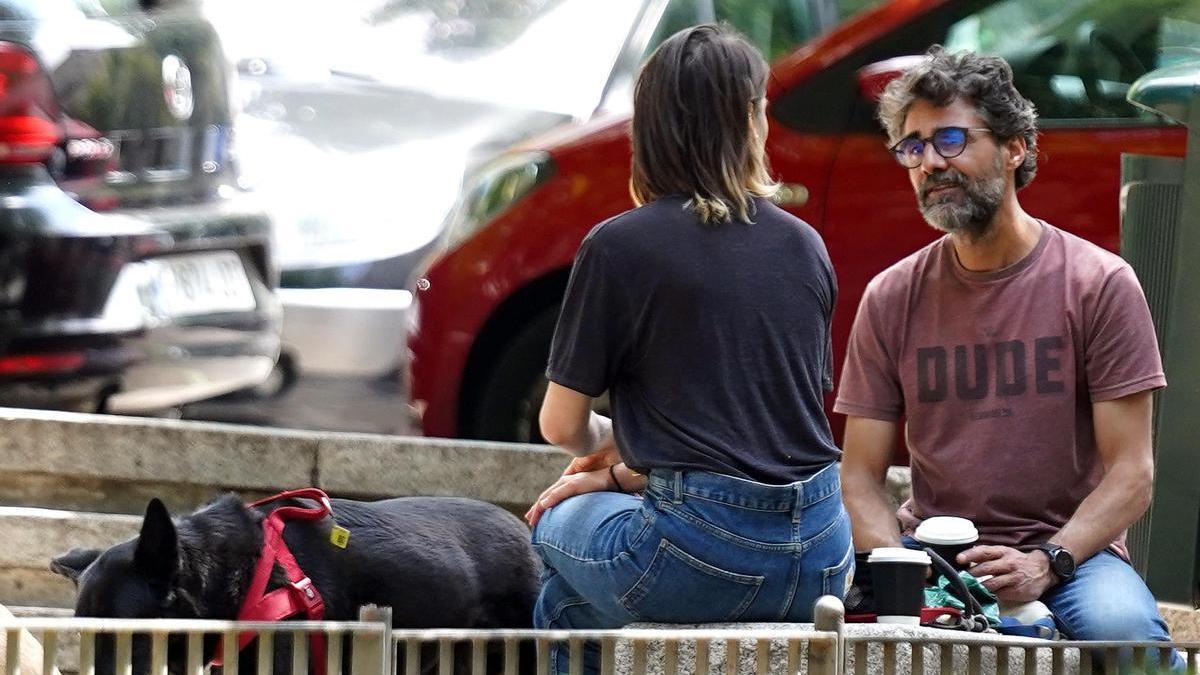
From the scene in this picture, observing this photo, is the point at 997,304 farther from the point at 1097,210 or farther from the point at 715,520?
the point at 1097,210

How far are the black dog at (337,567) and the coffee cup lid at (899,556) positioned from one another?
118 cm

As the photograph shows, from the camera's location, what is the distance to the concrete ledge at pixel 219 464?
5.57 meters

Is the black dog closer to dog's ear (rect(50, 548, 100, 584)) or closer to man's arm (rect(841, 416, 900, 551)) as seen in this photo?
dog's ear (rect(50, 548, 100, 584))

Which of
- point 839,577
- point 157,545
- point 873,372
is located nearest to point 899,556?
point 839,577

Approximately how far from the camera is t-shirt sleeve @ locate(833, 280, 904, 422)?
4277 mm

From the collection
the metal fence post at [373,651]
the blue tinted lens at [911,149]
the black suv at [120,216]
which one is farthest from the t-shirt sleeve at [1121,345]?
the black suv at [120,216]

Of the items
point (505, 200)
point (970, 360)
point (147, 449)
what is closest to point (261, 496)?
point (147, 449)

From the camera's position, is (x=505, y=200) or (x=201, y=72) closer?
(x=505, y=200)

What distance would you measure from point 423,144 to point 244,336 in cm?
223

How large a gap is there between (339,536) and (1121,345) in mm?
1765

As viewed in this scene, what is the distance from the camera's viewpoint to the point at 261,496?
18.6 feet

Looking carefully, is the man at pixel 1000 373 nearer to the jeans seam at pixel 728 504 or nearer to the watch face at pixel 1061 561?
the watch face at pixel 1061 561

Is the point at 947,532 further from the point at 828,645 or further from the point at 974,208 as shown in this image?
the point at 828,645

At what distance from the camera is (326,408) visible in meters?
9.42
